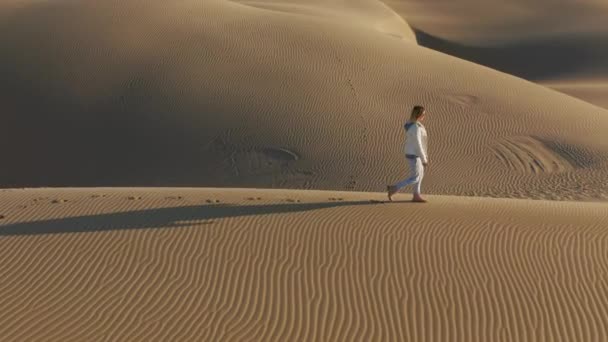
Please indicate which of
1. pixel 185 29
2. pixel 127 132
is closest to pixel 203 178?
pixel 127 132

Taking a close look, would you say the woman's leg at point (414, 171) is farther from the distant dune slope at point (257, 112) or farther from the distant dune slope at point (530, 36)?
the distant dune slope at point (530, 36)

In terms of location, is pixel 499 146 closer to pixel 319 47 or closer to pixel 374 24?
pixel 319 47

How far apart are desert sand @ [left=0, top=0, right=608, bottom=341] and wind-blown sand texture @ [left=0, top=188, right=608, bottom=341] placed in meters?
0.03

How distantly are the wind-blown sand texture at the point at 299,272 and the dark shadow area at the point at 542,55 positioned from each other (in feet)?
110

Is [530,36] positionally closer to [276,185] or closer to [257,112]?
[257,112]

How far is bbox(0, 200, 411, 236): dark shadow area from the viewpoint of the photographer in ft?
31.2

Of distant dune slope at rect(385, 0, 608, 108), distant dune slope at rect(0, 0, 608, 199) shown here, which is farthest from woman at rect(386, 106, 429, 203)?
distant dune slope at rect(385, 0, 608, 108)

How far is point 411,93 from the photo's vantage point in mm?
22141

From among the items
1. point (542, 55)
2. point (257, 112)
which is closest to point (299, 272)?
point (257, 112)

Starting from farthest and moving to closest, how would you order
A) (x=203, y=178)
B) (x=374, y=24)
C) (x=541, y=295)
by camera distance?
(x=374, y=24)
(x=203, y=178)
(x=541, y=295)

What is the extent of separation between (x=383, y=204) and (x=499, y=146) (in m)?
9.78

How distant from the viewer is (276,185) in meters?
17.7

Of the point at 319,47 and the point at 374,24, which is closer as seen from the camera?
the point at 319,47

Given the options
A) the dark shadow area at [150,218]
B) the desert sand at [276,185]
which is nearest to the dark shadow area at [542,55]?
the desert sand at [276,185]
